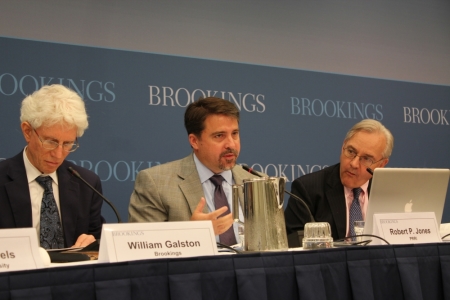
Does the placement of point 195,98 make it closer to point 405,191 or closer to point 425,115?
point 405,191

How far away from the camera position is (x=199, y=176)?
2984 millimetres

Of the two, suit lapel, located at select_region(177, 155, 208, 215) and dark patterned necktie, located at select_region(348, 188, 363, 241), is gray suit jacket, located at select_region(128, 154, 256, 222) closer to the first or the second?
suit lapel, located at select_region(177, 155, 208, 215)

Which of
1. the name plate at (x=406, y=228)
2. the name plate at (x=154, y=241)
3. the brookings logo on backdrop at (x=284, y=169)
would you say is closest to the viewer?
the name plate at (x=154, y=241)

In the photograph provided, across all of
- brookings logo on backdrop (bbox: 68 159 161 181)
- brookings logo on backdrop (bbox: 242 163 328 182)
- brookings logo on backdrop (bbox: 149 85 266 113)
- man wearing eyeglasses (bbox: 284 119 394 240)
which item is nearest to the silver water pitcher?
man wearing eyeglasses (bbox: 284 119 394 240)

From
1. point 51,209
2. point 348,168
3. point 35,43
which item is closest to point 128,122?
point 35,43

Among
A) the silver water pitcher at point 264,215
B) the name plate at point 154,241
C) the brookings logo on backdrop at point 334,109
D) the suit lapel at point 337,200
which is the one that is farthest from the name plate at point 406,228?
the brookings logo on backdrop at point 334,109

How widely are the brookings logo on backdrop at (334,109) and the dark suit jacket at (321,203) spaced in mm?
1165

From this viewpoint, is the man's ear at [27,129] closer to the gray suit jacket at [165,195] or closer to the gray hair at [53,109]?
the gray hair at [53,109]

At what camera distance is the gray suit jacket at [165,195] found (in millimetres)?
2832

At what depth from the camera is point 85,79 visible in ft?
11.7

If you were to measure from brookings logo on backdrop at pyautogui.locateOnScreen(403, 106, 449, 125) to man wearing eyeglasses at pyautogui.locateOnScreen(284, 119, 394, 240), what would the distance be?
1643 millimetres

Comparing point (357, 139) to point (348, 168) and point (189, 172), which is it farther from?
point (189, 172)

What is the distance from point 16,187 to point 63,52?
45.9 inches

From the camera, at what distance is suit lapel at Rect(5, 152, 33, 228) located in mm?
2561
